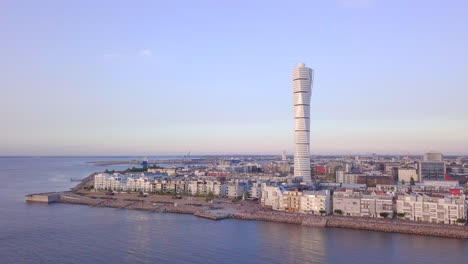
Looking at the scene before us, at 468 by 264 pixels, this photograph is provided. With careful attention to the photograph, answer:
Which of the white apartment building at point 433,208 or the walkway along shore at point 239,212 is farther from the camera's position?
the white apartment building at point 433,208

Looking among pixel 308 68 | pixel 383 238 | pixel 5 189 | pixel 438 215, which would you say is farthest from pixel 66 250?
pixel 308 68

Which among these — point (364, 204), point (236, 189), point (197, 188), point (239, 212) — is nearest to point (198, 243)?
point (239, 212)

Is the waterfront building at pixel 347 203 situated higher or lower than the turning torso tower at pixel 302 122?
lower

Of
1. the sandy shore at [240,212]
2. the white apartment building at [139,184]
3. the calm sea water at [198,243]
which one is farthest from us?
the white apartment building at [139,184]

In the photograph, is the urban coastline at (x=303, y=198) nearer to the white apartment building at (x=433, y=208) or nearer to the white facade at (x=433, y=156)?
the white apartment building at (x=433, y=208)

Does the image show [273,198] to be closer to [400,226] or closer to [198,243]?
[400,226]

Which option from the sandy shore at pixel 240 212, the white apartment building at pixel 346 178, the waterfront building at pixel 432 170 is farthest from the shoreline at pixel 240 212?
the waterfront building at pixel 432 170

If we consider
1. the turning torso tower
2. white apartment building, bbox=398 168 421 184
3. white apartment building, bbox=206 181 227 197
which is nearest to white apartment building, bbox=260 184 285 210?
white apartment building, bbox=206 181 227 197
